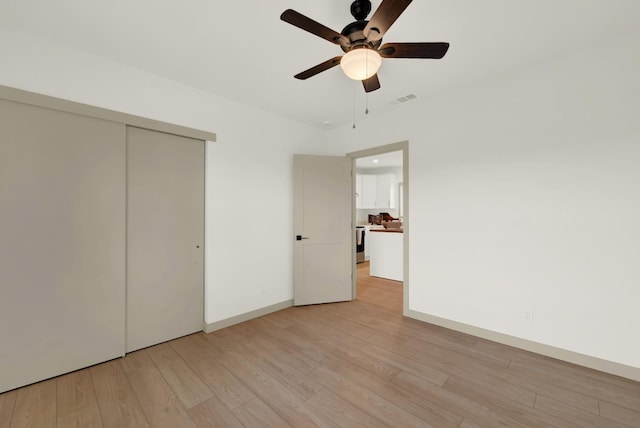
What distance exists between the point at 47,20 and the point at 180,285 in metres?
2.42

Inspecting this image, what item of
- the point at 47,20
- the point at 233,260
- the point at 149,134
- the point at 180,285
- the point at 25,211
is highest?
the point at 47,20

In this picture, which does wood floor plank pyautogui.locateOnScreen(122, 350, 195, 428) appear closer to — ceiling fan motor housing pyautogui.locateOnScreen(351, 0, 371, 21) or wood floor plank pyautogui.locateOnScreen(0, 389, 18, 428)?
wood floor plank pyautogui.locateOnScreen(0, 389, 18, 428)

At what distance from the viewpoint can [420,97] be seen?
10.2ft

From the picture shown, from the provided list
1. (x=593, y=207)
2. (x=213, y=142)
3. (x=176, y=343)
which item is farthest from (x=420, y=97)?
(x=176, y=343)

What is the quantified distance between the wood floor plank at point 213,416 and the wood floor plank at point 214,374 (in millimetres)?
50

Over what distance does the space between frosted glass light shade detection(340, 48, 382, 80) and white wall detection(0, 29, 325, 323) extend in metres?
1.90

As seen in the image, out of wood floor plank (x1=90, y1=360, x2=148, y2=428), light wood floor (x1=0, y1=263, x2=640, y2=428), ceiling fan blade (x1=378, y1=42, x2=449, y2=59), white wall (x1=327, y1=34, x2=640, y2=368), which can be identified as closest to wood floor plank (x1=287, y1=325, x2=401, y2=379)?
light wood floor (x1=0, y1=263, x2=640, y2=428)

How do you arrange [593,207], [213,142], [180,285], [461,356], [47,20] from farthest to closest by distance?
1. [213,142]
2. [180,285]
3. [461,356]
4. [593,207]
5. [47,20]

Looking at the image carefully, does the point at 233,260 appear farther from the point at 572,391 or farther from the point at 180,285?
the point at 572,391

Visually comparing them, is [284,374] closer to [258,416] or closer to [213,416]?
[258,416]

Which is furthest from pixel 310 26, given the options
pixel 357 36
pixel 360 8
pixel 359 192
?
pixel 359 192

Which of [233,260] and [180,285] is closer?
[180,285]

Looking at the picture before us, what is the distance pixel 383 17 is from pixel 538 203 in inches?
88.6

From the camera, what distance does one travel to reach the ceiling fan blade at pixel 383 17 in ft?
4.24
